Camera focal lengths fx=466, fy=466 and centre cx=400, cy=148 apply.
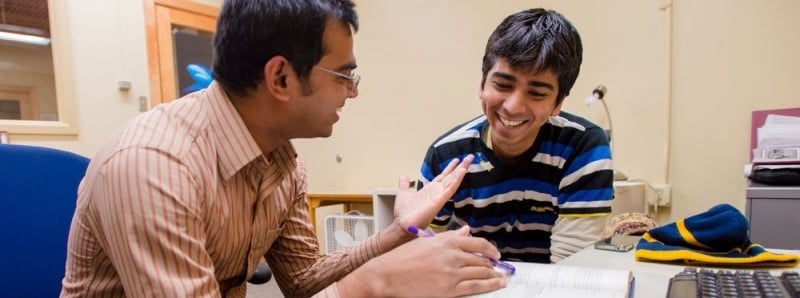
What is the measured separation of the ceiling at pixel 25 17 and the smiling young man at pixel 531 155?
2379 mm

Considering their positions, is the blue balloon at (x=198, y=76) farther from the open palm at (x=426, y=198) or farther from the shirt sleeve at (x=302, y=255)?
the open palm at (x=426, y=198)

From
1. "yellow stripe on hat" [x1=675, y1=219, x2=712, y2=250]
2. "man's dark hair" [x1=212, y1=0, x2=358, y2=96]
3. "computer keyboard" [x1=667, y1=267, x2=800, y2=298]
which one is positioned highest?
"man's dark hair" [x1=212, y1=0, x2=358, y2=96]

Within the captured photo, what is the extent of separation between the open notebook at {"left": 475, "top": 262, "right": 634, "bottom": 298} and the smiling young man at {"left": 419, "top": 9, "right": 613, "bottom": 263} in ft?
1.32

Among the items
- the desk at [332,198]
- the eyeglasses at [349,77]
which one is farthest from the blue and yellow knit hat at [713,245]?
the desk at [332,198]

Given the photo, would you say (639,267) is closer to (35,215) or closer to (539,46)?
(539,46)

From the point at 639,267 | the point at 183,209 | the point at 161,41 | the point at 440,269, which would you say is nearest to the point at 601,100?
the point at 639,267

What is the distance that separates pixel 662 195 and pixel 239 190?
209 cm

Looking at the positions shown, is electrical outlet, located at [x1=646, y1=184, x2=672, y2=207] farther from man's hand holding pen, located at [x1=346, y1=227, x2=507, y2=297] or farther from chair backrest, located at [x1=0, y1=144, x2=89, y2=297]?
chair backrest, located at [x1=0, y1=144, x2=89, y2=297]

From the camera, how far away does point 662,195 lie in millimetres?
2207

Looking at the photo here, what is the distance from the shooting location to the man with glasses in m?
0.60

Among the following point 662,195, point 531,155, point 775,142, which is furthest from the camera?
point 662,195

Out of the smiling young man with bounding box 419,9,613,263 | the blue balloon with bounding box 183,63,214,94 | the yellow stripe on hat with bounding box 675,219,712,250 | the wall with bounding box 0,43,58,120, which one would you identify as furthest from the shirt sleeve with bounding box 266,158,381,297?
the wall with bounding box 0,43,58,120

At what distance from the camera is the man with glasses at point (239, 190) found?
0.60 metres

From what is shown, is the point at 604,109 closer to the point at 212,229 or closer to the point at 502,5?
the point at 502,5
